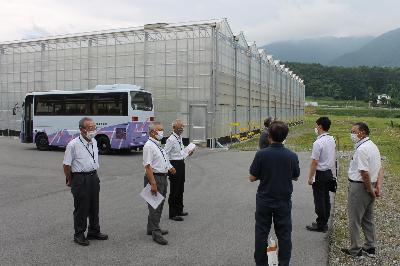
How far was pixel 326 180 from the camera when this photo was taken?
736 centimetres

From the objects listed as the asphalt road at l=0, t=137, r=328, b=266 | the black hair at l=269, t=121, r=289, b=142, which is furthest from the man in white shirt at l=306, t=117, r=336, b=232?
the black hair at l=269, t=121, r=289, b=142

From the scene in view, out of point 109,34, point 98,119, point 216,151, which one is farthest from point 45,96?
point 216,151

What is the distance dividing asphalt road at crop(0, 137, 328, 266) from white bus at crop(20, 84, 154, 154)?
6307 mm

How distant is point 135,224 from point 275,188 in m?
3.73

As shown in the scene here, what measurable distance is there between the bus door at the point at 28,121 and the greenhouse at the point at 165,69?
84.3 inches

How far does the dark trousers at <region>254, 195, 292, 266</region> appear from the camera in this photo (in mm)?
5102

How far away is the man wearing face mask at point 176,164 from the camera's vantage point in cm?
822

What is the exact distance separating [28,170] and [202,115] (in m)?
11.8

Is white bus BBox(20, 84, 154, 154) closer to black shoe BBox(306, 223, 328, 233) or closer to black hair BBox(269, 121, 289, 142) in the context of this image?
black shoe BBox(306, 223, 328, 233)

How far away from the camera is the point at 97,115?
21297 millimetres

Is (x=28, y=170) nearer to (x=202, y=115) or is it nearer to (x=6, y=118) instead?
(x=202, y=115)

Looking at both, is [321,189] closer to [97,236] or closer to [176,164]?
[176,164]

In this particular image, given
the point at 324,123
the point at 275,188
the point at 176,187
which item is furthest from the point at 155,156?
the point at 324,123

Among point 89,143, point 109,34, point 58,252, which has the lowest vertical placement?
point 58,252
